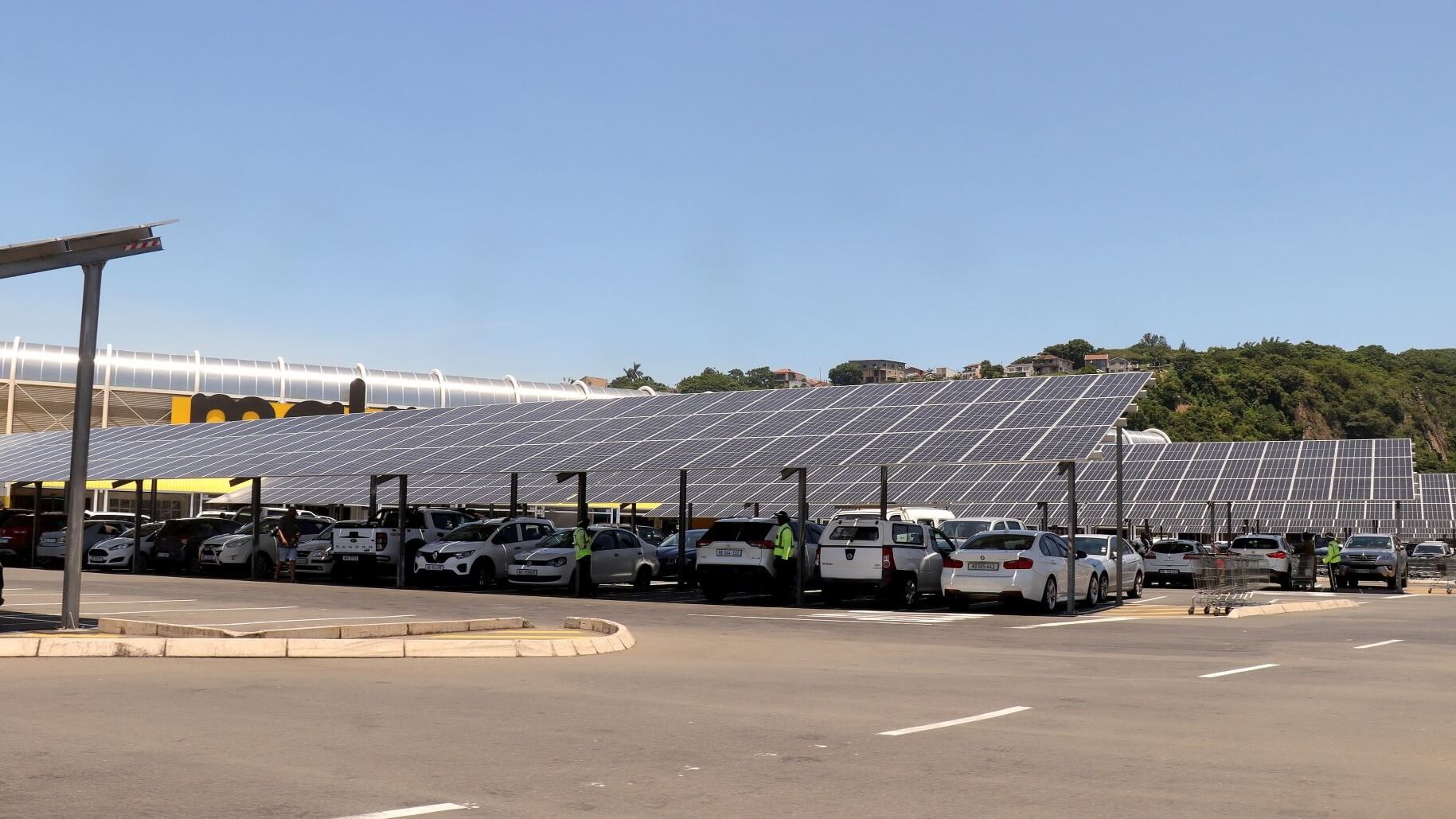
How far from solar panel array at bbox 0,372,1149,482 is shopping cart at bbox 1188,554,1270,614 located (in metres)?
3.28

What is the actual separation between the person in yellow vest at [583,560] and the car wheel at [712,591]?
274cm

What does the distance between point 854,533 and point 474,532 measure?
33.9 feet

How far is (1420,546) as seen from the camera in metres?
54.4

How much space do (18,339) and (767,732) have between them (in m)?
71.7

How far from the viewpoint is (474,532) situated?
105 ft

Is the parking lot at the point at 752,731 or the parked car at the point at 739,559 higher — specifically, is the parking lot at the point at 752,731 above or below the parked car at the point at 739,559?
below

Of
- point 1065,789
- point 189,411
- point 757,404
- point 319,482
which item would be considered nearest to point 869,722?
point 1065,789

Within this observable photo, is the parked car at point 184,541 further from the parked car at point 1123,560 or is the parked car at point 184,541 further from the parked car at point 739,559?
the parked car at point 1123,560

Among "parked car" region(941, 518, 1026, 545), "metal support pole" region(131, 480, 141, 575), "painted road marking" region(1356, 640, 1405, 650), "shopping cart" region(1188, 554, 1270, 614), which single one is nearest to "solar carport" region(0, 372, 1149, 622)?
"metal support pole" region(131, 480, 141, 575)

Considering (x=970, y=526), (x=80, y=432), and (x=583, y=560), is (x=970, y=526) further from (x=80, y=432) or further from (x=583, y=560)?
(x=80, y=432)

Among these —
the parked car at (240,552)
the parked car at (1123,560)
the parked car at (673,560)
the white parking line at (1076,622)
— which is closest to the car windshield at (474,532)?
the parked car at (673,560)

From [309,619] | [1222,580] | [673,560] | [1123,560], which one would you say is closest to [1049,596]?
[1222,580]

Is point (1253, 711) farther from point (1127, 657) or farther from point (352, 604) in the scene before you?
point (352, 604)

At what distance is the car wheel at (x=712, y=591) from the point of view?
27.2m
